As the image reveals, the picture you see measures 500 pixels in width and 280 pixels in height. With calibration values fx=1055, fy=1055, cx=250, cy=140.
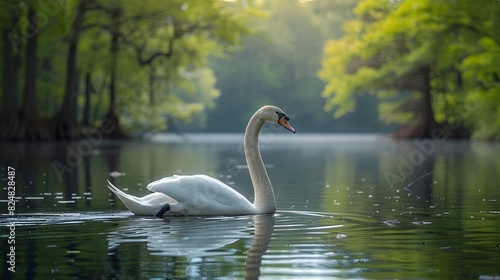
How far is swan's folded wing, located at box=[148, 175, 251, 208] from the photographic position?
11742 millimetres

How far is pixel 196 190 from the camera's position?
1192cm

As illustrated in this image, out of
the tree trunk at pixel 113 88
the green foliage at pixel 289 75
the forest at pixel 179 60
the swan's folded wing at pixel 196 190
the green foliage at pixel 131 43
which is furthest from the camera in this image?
the green foliage at pixel 289 75

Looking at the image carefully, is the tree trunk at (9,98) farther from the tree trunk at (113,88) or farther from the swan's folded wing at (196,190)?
the swan's folded wing at (196,190)

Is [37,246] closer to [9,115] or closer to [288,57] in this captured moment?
[9,115]

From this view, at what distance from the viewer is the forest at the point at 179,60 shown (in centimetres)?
4581

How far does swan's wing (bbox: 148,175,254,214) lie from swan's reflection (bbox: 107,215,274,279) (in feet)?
0.62

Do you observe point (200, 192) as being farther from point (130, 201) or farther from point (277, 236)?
point (277, 236)

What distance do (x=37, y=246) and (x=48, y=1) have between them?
32.5 m

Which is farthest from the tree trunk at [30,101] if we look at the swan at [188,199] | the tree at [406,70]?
the swan at [188,199]

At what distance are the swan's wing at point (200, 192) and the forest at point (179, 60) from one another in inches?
1166

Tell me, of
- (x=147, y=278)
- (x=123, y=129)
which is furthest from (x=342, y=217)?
(x=123, y=129)

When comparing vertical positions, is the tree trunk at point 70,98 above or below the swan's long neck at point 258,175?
above

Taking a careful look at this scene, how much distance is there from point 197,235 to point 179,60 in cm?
5241

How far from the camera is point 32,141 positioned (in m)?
45.0
